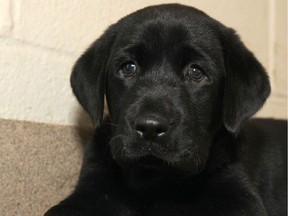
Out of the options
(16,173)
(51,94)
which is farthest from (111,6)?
(16,173)

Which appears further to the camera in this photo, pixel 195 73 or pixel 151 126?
pixel 195 73

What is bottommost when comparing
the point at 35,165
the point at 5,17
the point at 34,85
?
the point at 35,165

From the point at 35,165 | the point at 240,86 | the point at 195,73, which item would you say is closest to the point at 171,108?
the point at 195,73

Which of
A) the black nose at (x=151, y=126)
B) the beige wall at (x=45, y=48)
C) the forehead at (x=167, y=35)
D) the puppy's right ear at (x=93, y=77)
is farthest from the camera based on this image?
the beige wall at (x=45, y=48)

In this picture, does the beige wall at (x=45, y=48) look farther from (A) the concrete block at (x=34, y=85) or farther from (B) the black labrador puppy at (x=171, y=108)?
(B) the black labrador puppy at (x=171, y=108)

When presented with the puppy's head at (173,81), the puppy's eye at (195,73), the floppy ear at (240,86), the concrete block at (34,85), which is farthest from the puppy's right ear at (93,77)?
the floppy ear at (240,86)

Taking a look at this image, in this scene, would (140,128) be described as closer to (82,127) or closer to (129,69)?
(129,69)

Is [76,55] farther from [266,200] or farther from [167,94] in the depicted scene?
[266,200]
